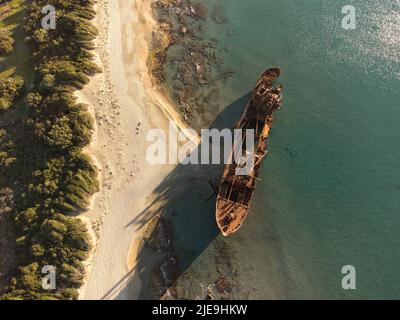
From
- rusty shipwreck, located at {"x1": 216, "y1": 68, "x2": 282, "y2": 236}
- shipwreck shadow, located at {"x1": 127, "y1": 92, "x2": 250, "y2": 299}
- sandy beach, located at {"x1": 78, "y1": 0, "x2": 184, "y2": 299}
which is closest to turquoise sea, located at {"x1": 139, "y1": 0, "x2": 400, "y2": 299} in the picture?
shipwreck shadow, located at {"x1": 127, "y1": 92, "x2": 250, "y2": 299}

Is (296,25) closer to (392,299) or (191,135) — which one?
(191,135)

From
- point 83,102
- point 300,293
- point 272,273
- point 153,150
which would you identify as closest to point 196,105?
point 153,150

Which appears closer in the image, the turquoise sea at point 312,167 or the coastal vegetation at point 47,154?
the coastal vegetation at point 47,154

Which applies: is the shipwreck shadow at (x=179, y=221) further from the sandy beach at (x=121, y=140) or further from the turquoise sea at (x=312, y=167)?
the sandy beach at (x=121, y=140)

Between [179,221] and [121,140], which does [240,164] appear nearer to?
[179,221]

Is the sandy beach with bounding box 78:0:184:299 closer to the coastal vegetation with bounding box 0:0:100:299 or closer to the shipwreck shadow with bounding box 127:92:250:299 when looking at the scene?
the shipwreck shadow with bounding box 127:92:250:299

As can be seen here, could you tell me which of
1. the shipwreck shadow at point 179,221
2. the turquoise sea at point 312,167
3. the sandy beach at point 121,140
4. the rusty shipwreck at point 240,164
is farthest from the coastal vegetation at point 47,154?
the rusty shipwreck at point 240,164

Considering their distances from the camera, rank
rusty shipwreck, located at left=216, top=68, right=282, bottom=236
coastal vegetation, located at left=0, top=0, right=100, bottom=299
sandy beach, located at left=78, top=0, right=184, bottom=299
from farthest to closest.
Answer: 1. sandy beach, located at left=78, top=0, right=184, bottom=299
2. rusty shipwreck, located at left=216, top=68, right=282, bottom=236
3. coastal vegetation, located at left=0, top=0, right=100, bottom=299
